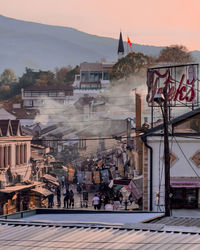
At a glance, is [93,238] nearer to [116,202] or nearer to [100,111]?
[116,202]

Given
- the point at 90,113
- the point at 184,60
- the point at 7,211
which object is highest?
the point at 184,60

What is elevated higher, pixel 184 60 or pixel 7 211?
pixel 184 60

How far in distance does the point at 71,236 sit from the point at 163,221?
5.80 meters

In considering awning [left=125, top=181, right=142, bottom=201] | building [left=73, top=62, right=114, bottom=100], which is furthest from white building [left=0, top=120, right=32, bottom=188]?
building [left=73, top=62, right=114, bottom=100]

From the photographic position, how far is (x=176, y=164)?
31.1 m

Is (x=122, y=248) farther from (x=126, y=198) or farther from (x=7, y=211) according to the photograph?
(x=7, y=211)

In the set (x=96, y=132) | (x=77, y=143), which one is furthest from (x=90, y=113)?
(x=96, y=132)

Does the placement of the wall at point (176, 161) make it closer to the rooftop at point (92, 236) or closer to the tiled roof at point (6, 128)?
the rooftop at point (92, 236)

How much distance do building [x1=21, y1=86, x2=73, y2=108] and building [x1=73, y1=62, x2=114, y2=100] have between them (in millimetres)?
3096

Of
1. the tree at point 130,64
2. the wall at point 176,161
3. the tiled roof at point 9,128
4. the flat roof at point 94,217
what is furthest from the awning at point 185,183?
the tree at point 130,64

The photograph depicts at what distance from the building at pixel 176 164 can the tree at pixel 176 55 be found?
9851 cm

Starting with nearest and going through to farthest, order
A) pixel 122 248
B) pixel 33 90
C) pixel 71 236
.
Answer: pixel 122 248 → pixel 71 236 → pixel 33 90

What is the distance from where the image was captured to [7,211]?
43.5m

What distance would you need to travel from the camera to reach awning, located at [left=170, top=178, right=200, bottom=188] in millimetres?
30688
